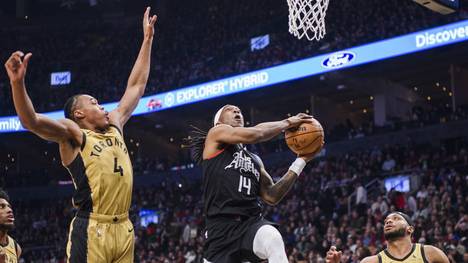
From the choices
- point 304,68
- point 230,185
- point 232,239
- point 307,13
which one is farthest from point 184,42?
point 232,239

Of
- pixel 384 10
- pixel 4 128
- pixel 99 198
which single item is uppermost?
pixel 384 10

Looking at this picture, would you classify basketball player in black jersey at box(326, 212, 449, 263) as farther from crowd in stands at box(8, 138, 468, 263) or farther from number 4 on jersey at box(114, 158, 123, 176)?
crowd in stands at box(8, 138, 468, 263)

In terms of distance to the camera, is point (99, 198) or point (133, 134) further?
point (133, 134)

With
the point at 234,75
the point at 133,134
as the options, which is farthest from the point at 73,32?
the point at 234,75

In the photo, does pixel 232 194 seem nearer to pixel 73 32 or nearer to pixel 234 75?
pixel 234 75

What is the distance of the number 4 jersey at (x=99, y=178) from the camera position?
4.94 metres

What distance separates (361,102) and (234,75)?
588 centimetres

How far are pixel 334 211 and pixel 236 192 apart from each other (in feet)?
45.8

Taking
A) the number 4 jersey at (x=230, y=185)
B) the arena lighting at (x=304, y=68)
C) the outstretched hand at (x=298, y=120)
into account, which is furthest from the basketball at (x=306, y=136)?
the arena lighting at (x=304, y=68)

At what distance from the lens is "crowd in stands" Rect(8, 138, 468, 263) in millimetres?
15538

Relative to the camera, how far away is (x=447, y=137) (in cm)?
2245

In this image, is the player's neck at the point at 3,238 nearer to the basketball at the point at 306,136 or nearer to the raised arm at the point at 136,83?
the raised arm at the point at 136,83

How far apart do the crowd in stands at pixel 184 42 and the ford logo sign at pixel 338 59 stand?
360mm

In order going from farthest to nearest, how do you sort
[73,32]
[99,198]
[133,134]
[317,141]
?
[73,32] → [133,134] → [317,141] → [99,198]
